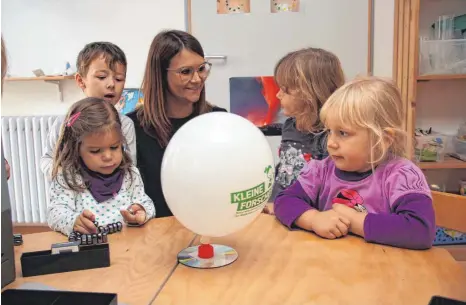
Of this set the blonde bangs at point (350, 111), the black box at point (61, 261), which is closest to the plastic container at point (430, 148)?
the blonde bangs at point (350, 111)

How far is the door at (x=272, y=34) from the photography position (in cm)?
279

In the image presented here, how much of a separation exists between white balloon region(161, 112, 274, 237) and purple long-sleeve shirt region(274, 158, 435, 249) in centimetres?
32

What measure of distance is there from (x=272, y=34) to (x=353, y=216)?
76.0 inches

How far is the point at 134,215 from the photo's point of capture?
4.03 feet

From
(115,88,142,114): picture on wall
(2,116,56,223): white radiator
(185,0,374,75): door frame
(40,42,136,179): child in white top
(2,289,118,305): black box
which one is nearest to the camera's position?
(2,289,118,305): black box

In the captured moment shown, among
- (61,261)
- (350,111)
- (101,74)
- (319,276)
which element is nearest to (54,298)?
(61,261)

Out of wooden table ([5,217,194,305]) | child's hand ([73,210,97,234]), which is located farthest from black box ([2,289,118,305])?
child's hand ([73,210,97,234])

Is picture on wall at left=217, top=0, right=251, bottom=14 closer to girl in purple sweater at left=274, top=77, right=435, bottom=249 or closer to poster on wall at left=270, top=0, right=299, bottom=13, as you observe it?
poster on wall at left=270, top=0, right=299, bottom=13

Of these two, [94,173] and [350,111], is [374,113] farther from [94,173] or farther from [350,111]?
[94,173]

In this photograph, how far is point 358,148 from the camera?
1.12 m

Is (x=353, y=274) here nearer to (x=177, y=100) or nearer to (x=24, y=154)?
(x=177, y=100)

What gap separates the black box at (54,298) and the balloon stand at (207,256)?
0.25 m

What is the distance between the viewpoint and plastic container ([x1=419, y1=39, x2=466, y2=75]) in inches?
97.3

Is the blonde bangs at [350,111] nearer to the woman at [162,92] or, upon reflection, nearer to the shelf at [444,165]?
the woman at [162,92]
